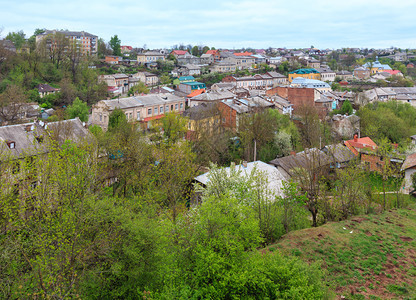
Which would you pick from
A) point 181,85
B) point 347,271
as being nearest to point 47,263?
point 347,271

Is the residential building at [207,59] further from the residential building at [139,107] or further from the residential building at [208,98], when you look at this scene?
the residential building at [139,107]

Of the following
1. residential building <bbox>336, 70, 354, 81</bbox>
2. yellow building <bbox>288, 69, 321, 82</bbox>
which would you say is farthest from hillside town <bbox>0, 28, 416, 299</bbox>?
residential building <bbox>336, 70, 354, 81</bbox>

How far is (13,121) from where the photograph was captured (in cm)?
3525

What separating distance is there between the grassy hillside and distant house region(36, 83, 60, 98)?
50.6m

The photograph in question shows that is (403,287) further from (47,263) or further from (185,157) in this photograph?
(185,157)

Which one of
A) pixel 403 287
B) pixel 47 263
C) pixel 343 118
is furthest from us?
pixel 343 118

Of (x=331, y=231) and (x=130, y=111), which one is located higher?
(x=130, y=111)

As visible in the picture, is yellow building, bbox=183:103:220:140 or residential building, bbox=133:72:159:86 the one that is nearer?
yellow building, bbox=183:103:220:140

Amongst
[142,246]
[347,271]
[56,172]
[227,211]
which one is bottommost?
[347,271]

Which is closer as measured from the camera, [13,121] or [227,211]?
[227,211]

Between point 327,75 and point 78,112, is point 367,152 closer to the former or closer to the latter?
point 78,112

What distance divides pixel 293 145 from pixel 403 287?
24.5m

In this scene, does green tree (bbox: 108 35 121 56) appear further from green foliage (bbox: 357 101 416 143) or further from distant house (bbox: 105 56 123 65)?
green foliage (bbox: 357 101 416 143)

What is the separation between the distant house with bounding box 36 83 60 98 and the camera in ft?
177
